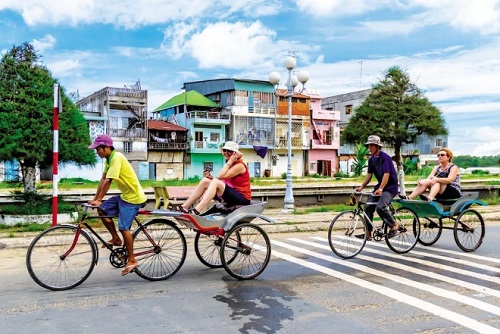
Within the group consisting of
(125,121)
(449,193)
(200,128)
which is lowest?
(449,193)

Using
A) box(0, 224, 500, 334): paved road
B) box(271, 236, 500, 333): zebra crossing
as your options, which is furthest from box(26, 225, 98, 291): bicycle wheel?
box(271, 236, 500, 333): zebra crossing

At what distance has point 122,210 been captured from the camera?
274 inches

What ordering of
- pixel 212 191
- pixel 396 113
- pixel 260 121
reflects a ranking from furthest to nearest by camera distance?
pixel 260 121 < pixel 396 113 < pixel 212 191

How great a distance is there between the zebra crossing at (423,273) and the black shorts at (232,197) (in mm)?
1570

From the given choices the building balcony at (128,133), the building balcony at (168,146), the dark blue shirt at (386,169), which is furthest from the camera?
the building balcony at (168,146)

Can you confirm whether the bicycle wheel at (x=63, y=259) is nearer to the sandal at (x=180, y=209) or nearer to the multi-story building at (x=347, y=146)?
the sandal at (x=180, y=209)

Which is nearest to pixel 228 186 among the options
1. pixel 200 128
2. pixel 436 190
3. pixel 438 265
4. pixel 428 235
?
pixel 438 265

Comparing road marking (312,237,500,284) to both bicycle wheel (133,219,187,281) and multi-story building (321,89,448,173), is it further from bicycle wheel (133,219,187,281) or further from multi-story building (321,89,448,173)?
multi-story building (321,89,448,173)

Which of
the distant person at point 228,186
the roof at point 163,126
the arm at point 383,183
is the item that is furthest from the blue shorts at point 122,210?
the roof at point 163,126

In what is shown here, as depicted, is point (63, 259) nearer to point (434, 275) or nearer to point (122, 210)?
point (122, 210)

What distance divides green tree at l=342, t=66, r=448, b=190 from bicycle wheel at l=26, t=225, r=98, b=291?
65.3ft

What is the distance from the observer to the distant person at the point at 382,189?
913 centimetres

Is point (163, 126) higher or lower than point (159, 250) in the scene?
higher

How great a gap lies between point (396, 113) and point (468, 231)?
1531 cm
